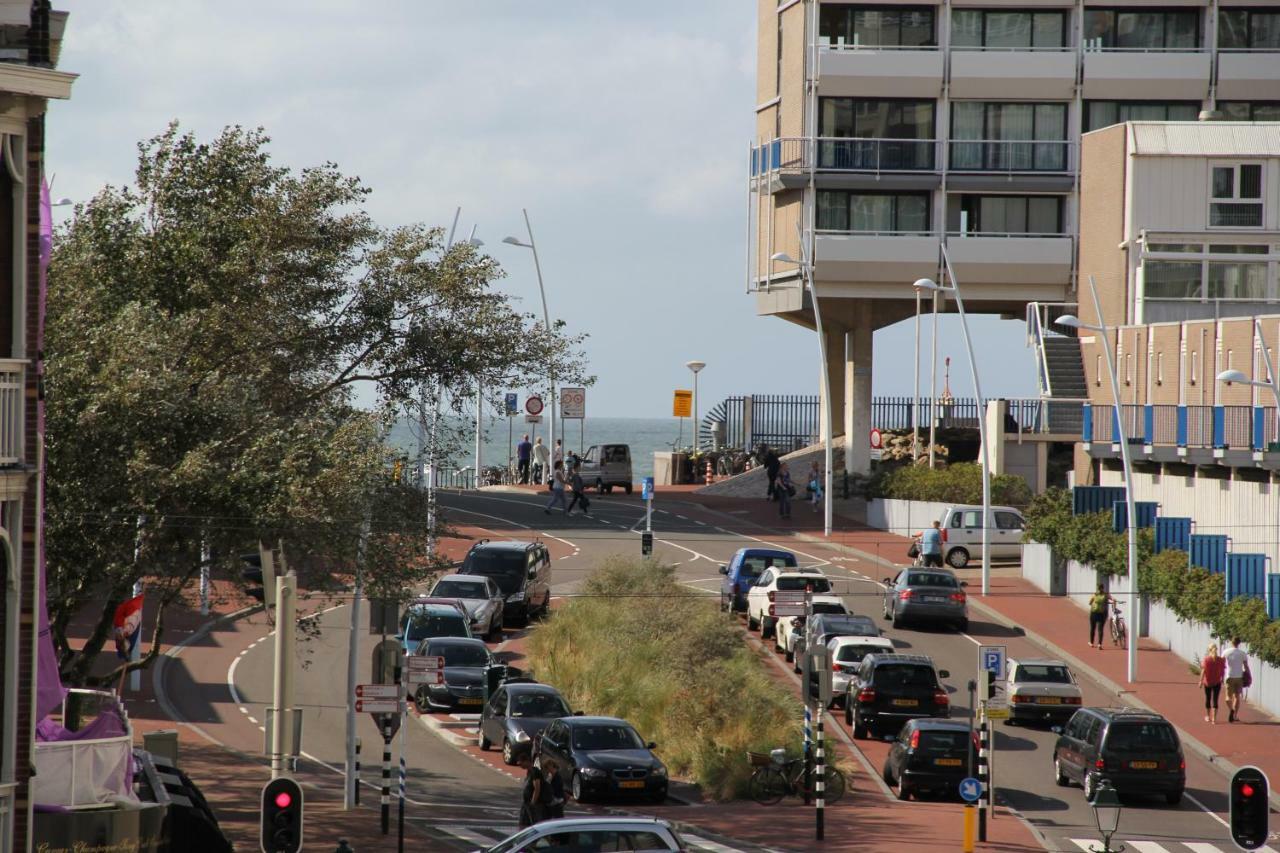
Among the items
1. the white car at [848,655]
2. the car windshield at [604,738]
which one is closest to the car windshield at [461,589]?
the white car at [848,655]

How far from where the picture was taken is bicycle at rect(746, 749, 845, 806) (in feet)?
99.2

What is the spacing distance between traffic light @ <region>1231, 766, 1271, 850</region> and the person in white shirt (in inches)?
718

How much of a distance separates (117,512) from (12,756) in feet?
20.9

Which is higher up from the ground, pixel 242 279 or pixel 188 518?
pixel 242 279

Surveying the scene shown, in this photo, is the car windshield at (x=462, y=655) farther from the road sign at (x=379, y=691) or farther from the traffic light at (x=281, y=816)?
the traffic light at (x=281, y=816)

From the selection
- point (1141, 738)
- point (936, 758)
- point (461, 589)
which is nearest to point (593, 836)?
point (936, 758)

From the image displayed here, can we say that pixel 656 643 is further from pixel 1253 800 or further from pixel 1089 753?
pixel 1253 800

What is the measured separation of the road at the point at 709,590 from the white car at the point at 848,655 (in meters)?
1.89

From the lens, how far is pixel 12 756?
1662 centimetres

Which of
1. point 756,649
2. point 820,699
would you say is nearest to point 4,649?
point 820,699

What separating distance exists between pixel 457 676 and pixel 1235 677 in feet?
50.2

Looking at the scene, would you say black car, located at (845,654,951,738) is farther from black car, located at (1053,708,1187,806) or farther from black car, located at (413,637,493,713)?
black car, located at (413,637,493,713)

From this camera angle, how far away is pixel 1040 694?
117 ft

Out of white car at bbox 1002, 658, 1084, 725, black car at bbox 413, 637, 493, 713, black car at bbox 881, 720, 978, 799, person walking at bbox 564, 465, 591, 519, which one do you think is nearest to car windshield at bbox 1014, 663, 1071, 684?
white car at bbox 1002, 658, 1084, 725
